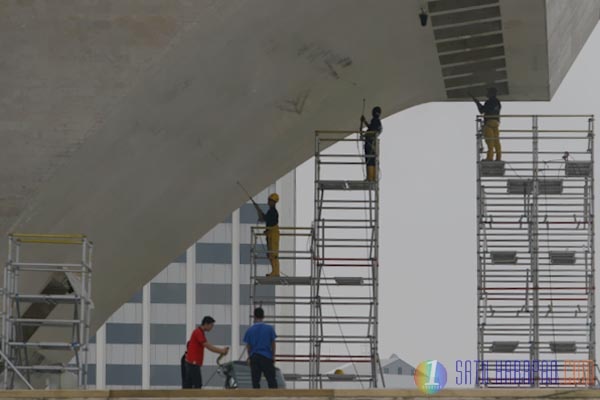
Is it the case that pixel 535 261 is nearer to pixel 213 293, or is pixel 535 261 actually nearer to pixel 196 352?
pixel 196 352

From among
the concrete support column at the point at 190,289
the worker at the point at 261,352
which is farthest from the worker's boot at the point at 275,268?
the concrete support column at the point at 190,289

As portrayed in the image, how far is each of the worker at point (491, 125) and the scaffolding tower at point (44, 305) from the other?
8.57 meters

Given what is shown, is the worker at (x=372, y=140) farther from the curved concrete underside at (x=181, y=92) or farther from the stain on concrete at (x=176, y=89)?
the stain on concrete at (x=176, y=89)

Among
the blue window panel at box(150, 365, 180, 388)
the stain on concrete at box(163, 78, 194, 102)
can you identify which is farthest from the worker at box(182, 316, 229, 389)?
the blue window panel at box(150, 365, 180, 388)

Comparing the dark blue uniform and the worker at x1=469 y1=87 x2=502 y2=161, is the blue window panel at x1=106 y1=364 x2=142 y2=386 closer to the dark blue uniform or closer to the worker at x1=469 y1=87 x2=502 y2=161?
the worker at x1=469 y1=87 x2=502 y2=161

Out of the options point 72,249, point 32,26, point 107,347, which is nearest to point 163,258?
point 72,249

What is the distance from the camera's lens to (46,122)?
33500mm

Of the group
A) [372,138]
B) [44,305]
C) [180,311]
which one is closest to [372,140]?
[372,138]

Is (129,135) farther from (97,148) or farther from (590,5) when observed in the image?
(590,5)

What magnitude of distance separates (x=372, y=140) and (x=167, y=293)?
244 feet

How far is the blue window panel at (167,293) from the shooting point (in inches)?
4424

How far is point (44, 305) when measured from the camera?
3688 cm

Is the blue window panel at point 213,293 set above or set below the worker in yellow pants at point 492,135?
below

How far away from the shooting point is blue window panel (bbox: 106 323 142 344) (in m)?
113
